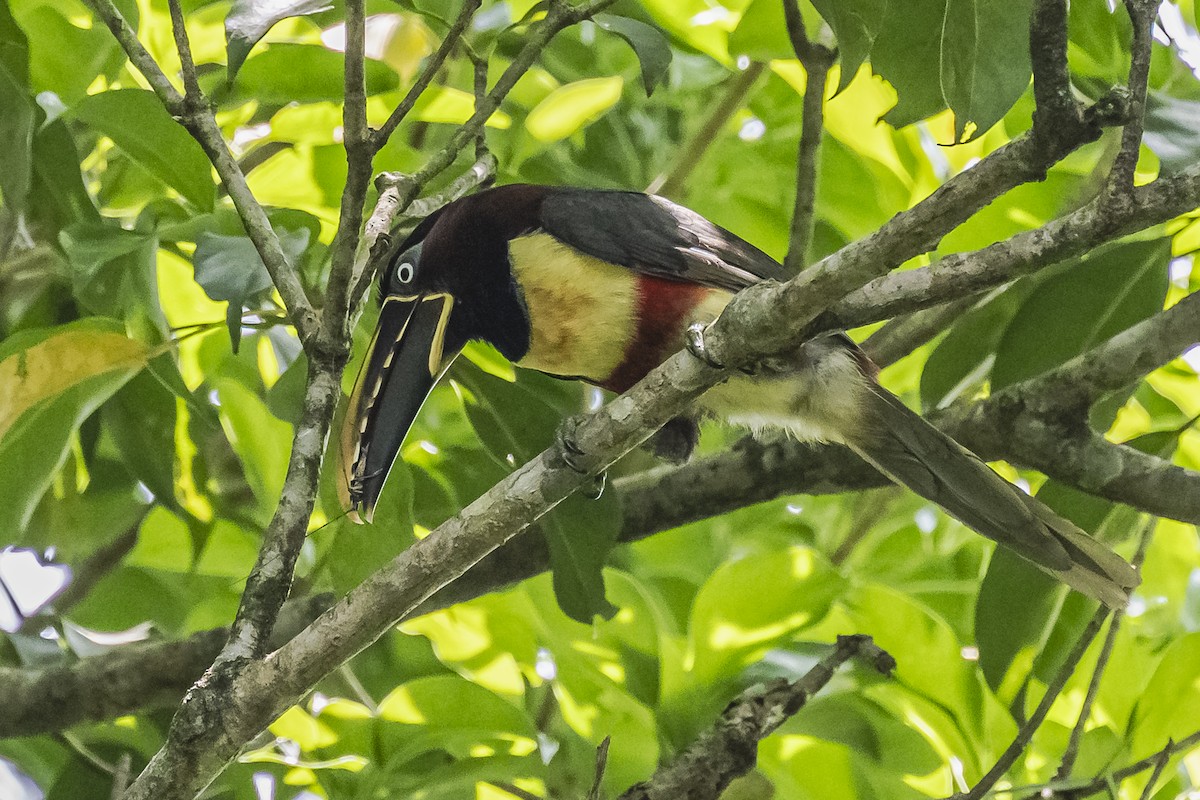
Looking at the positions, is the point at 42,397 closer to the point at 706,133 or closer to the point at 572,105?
the point at 572,105

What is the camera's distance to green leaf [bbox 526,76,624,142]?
7.47 feet

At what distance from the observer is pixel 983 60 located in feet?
5.57

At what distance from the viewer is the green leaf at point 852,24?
1759mm

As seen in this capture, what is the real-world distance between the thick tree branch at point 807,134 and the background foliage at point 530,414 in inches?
2.8

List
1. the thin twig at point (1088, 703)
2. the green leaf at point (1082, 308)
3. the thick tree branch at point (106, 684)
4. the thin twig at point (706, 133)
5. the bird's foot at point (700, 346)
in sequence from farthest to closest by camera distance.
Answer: the thin twig at point (706, 133), the thick tree branch at point (106, 684), the green leaf at point (1082, 308), the thin twig at point (1088, 703), the bird's foot at point (700, 346)

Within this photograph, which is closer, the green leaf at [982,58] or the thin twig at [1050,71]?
the thin twig at [1050,71]

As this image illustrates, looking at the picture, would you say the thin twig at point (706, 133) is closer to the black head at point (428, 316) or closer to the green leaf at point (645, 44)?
the black head at point (428, 316)

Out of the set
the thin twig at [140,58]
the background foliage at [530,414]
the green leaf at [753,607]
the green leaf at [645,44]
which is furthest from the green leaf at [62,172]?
the green leaf at [753,607]

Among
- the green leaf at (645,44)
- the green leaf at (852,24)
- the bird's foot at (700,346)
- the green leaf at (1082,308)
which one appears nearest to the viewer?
the bird's foot at (700,346)

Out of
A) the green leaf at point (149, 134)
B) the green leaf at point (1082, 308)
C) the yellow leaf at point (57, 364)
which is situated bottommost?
the yellow leaf at point (57, 364)

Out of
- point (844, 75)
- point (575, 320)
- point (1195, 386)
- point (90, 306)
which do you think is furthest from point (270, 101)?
point (1195, 386)

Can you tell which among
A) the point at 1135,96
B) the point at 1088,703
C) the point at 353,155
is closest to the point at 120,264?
the point at 353,155

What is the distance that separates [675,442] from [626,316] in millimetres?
317

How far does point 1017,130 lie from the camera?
7.13 feet
